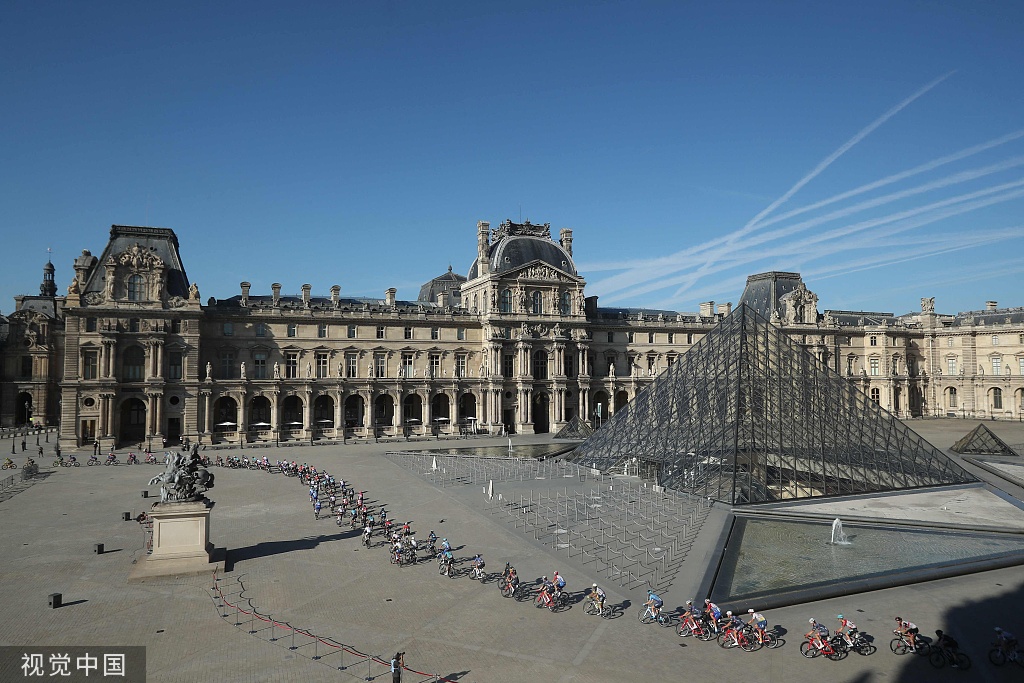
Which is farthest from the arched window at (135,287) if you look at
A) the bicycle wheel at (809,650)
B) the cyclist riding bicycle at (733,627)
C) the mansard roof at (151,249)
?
the bicycle wheel at (809,650)

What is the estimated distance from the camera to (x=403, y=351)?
64.6m

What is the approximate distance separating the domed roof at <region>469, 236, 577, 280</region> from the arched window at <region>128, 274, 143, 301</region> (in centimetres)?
3000

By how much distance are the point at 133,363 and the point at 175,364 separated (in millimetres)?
2984

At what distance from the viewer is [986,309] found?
83.9 meters

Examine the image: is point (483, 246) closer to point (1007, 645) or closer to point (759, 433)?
point (759, 433)

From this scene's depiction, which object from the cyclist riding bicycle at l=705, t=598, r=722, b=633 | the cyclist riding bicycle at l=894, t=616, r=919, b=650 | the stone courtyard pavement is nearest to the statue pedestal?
the stone courtyard pavement

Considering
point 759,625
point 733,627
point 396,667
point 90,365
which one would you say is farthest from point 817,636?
point 90,365

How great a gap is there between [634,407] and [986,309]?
212 ft

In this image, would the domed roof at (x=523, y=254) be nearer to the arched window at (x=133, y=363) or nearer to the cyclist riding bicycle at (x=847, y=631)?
the arched window at (x=133, y=363)

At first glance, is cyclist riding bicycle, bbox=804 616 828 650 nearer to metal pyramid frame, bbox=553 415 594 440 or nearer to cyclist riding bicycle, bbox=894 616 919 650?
cyclist riding bicycle, bbox=894 616 919 650

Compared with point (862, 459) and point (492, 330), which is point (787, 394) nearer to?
point (862, 459)

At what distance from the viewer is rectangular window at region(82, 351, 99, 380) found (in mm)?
52406

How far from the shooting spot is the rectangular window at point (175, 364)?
180ft

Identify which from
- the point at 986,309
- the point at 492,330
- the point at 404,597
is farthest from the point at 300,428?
the point at 986,309
